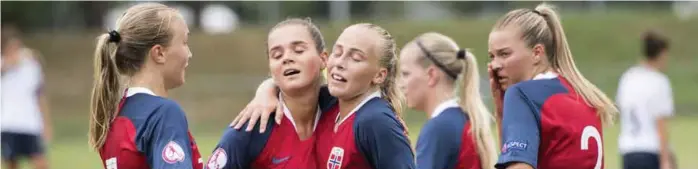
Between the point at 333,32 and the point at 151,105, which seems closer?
the point at 151,105

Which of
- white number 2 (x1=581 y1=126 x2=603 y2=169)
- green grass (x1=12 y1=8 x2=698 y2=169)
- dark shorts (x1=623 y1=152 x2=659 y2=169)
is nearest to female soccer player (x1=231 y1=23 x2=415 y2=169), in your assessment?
white number 2 (x1=581 y1=126 x2=603 y2=169)

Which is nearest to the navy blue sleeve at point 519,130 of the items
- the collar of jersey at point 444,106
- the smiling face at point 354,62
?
the smiling face at point 354,62

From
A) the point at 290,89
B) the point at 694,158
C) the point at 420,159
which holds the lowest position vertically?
the point at 694,158

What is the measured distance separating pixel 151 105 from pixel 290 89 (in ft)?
2.00

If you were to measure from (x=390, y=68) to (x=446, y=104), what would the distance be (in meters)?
0.88

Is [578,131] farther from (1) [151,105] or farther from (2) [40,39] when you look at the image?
(2) [40,39]

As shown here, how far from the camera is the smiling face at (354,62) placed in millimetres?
4785

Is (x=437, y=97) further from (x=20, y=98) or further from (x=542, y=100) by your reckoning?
(x=20, y=98)

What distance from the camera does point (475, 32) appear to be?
89.8 ft

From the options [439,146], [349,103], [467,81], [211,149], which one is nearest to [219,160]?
[349,103]

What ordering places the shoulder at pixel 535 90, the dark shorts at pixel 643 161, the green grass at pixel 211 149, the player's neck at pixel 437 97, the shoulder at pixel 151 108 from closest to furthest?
the shoulder at pixel 151 108 → the shoulder at pixel 535 90 → the player's neck at pixel 437 97 → the dark shorts at pixel 643 161 → the green grass at pixel 211 149

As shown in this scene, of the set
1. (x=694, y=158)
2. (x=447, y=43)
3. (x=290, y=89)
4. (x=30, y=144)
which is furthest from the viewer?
(x=694, y=158)

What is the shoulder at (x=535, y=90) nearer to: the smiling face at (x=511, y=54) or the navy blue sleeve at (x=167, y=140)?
the smiling face at (x=511, y=54)

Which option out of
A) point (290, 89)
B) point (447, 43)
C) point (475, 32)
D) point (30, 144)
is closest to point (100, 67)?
point (290, 89)
